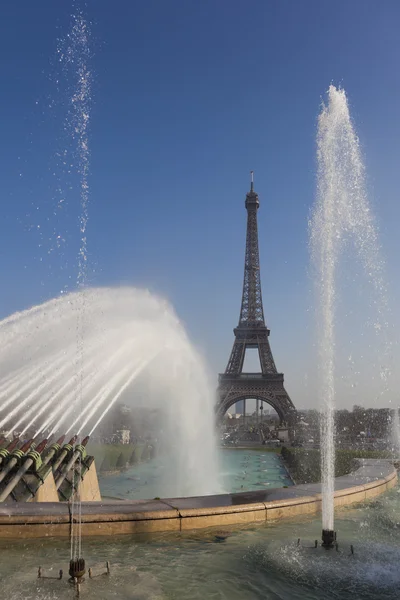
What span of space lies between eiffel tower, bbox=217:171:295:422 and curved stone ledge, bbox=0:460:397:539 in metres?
73.5

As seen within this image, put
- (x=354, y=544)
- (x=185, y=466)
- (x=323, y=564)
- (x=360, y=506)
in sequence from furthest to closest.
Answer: (x=185, y=466)
(x=360, y=506)
(x=354, y=544)
(x=323, y=564)

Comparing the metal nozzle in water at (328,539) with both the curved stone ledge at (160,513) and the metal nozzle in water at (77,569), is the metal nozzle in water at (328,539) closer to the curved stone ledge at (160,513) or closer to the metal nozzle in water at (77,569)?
the curved stone ledge at (160,513)

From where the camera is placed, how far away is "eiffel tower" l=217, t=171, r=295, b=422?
285ft

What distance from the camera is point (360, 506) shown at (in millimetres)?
12875

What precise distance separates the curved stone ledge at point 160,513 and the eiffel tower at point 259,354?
241ft

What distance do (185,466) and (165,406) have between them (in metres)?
4.02

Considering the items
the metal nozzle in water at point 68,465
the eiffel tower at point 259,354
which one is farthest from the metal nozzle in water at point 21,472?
the eiffel tower at point 259,354

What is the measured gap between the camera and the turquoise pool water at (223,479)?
87.1ft

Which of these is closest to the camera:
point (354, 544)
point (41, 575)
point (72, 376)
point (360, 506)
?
point (41, 575)

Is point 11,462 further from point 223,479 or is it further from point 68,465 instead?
point 223,479

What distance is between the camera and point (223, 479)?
101 feet

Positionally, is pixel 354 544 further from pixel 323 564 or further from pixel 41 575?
pixel 41 575

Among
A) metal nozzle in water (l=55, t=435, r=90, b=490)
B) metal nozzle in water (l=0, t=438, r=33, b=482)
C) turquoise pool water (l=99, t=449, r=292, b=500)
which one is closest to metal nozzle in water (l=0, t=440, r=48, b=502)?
metal nozzle in water (l=0, t=438, r=33, b=482)

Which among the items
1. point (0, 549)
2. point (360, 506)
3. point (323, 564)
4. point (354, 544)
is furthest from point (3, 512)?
point (360, 506)
